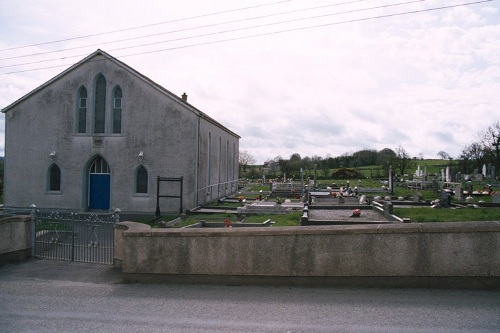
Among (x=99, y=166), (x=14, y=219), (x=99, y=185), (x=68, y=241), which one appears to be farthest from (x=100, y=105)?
(x=14, y=219)

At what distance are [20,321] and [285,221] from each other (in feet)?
44.9

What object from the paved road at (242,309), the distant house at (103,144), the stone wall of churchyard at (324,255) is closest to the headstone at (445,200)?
the distant house at (103,144)

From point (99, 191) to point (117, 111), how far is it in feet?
16.4

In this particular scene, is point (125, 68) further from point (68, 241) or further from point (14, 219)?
point (14, 219)

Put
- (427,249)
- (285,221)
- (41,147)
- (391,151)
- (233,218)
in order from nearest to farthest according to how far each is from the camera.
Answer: (427,249)
(285,221)
(233,218)
(41,147)
(391,151)

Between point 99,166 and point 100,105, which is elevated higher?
point 100,105

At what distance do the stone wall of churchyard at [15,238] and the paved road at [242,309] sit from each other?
3019 millimetres

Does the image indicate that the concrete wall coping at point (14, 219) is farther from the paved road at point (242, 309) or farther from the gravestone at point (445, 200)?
the gravestone at point (445, 200)

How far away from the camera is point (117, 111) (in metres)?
28.0

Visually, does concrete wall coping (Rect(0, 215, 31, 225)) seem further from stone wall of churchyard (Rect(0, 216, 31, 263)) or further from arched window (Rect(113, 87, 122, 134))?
arched window (Rect(113, 87, 122, 134))

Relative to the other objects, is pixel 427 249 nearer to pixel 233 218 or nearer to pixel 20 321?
pixel 20 321

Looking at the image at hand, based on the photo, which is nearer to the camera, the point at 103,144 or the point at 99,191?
the point at 103,144

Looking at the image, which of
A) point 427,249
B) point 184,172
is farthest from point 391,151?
point 427,249

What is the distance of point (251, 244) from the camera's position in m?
8.73
